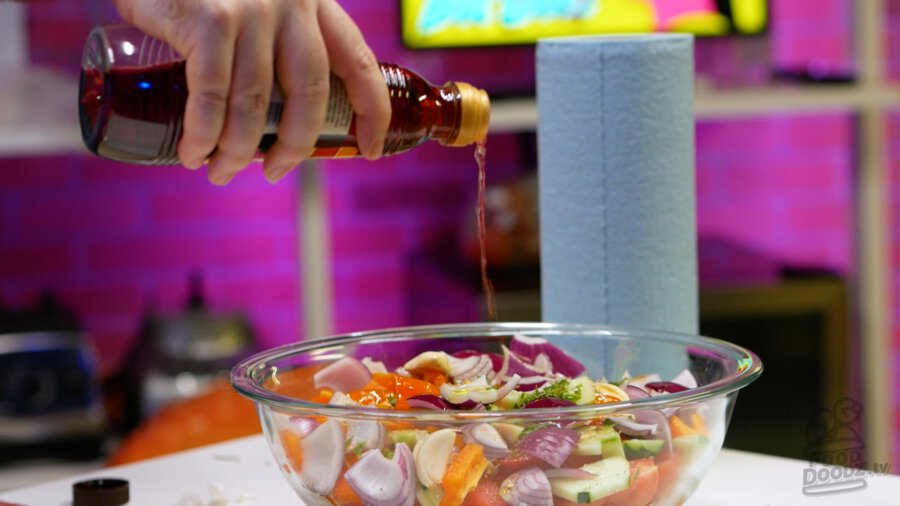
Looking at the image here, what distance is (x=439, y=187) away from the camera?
2.67 metres

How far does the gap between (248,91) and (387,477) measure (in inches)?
9.7

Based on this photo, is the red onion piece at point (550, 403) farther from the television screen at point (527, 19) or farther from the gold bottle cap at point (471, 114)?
the television screen at point (527, 19)

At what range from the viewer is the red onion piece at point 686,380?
2.75 ft

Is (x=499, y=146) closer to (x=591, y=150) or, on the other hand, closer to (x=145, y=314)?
(x=145, y=314)

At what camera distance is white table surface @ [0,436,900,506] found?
0.88 m

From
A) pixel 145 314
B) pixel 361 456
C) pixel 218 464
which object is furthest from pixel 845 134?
pixel 361 456

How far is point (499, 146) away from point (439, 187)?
159mm

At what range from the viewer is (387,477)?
709mm

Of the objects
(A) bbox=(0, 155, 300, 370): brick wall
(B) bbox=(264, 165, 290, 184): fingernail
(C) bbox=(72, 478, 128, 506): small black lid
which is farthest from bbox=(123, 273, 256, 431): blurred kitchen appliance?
(B) bbox=(264, 165, 290, 184): fingernail

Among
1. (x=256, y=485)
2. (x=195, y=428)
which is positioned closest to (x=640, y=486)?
(x=256, y=485)

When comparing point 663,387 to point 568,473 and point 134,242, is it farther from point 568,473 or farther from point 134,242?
point 134,242

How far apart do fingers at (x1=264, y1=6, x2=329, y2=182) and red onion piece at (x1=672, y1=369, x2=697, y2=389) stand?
30 cm

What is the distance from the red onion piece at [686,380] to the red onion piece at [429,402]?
0.17 meters

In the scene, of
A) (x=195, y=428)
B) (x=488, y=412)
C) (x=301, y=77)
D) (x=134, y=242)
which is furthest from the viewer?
(x=134, y=242)
